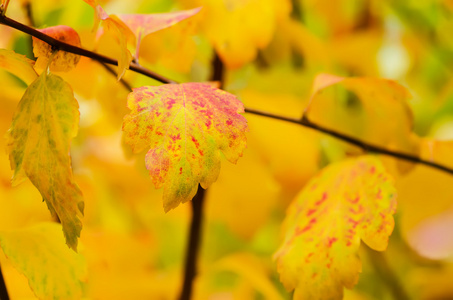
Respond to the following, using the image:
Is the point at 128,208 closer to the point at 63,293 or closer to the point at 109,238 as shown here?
the point at 109,238

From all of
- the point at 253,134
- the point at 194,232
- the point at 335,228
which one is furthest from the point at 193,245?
the point at 335,228

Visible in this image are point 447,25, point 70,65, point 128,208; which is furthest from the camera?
point 128,208

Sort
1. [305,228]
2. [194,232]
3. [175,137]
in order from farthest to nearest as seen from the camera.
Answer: [194,232] < [305,228] < [175,137]

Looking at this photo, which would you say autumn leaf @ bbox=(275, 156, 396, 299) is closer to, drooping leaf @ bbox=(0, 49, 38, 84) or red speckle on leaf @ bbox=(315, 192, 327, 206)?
red speckle on leaf @ bbox=(315, 192, 327, 206)

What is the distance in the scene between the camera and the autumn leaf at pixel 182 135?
0.93 ft

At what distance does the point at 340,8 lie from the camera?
0.82 meters

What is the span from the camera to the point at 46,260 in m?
0.35

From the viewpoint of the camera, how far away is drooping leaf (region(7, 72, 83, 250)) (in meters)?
0.29

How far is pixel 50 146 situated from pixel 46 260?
10 cm

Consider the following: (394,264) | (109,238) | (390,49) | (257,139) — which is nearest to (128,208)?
(109,238)

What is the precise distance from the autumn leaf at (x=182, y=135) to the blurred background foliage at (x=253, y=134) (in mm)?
147

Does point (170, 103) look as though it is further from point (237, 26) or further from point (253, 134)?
point (253, 134)

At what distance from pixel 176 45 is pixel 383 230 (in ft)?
0.80

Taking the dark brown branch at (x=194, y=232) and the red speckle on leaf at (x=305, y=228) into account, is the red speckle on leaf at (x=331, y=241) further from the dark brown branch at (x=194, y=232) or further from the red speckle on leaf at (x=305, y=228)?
the dark brown branch at (x=194, y=232)
